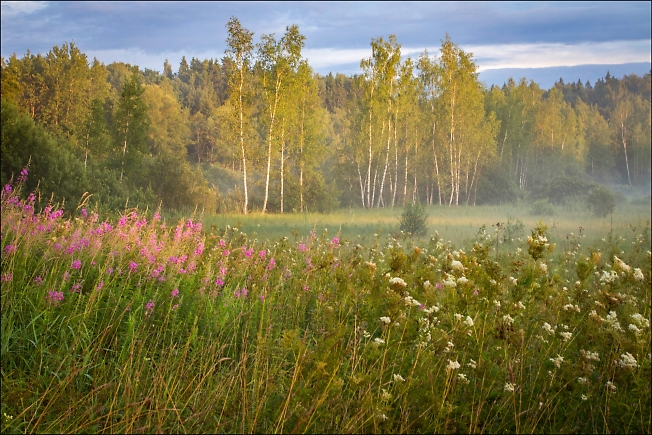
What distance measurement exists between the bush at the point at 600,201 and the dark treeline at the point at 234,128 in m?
3.77

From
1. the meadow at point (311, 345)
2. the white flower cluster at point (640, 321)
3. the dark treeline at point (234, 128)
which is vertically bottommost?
the meadow at point (311, 345)

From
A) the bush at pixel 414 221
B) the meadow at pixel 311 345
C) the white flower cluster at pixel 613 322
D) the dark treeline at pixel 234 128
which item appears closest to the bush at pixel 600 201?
the dark treeline at pixel 234 128

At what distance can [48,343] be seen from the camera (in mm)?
3508

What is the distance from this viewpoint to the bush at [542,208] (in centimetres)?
1403

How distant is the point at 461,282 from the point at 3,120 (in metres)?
8.12

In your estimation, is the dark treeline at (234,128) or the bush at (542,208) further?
the bush at (542,208)

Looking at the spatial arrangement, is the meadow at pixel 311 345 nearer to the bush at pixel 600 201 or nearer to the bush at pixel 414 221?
the bush at pixel 414 221

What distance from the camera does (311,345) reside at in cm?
403

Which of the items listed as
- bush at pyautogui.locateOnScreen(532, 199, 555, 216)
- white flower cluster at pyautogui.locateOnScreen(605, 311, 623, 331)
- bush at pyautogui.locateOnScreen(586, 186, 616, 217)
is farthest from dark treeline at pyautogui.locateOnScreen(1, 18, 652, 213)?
white flower cluster at pyautogui.locateOnScreen(605, 311, 623, 331)

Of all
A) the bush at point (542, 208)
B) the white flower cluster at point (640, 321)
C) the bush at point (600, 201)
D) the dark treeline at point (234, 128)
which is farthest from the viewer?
the bush at point (600, 201)

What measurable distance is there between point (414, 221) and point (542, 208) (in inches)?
218

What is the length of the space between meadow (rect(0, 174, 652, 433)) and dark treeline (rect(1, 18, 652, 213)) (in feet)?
10.0

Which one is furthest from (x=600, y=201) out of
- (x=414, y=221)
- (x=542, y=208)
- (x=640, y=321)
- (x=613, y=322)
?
(x=640, y=321)

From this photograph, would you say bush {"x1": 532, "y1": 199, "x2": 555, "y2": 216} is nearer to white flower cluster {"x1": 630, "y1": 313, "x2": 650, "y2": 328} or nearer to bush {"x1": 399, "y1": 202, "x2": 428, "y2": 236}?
bush {"x1": 399, "y1": 202, "x2": 428, "y2": 236}
